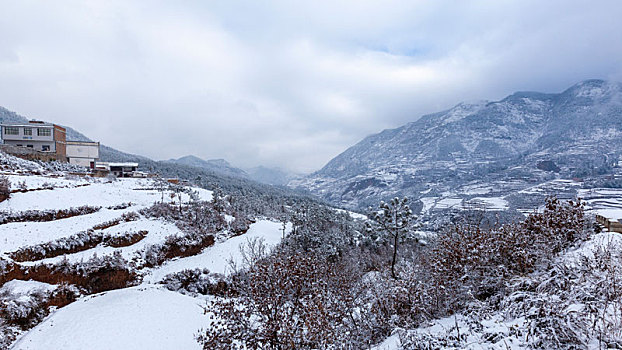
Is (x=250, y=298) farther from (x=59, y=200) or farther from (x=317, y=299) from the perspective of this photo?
(x=59, y=200)

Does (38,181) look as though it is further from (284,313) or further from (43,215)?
(284,313)

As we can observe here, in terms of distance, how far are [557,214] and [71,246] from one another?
87.9ft

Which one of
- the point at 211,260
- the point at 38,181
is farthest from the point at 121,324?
the point at 38,181

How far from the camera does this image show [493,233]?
8.88 meters

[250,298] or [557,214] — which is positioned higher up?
[557,214]

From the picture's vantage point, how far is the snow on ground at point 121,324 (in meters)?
11.0

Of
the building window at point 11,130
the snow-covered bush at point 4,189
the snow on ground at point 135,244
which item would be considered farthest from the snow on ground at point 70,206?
the building window at point 11,130

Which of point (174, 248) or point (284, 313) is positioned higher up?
point (284, 313)

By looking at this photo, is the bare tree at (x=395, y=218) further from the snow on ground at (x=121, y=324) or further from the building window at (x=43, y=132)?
the building window at (x=43, y=132)

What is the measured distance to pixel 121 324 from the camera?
1268 centimetres

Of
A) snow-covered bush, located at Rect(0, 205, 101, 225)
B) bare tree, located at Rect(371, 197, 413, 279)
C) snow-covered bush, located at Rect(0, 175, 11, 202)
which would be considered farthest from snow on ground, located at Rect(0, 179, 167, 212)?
bare tree, located at Rect(371, 197, 413, 279)

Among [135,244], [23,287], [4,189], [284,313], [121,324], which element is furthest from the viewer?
[135,244]

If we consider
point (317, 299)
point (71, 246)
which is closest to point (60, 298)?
point (71, 246)

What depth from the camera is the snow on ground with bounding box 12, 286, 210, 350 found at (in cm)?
1101
